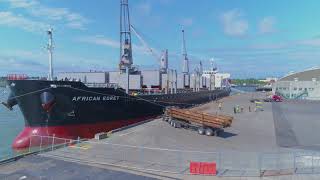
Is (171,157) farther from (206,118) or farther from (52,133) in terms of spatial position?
(52,133)

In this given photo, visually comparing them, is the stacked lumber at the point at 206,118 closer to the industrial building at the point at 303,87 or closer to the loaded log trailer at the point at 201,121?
the loaded log trailer at the point at 201,121

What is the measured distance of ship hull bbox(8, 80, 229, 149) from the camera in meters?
27.8

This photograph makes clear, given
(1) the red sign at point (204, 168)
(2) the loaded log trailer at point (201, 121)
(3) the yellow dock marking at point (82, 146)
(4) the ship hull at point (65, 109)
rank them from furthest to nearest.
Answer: (4) the ship hull at point (65, 109) → (2) the loaded log trailer at point (201, 121) → (3) the yellow dock marking at point (82, 146) → (1) the red sign at point (204, 168)

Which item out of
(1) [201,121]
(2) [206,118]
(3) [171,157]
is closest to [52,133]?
(1) [201,121]

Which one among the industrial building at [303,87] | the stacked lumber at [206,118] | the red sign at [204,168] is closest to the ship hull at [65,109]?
the stacked lumber at [206,118]

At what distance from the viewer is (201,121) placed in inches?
991

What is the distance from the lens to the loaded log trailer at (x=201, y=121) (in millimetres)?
24312

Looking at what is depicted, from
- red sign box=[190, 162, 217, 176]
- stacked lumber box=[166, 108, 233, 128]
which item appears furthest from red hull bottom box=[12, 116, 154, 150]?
red sign box=[190, 162, 217, 176]

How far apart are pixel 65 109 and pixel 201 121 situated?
11.0 metres

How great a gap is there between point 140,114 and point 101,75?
1248cm

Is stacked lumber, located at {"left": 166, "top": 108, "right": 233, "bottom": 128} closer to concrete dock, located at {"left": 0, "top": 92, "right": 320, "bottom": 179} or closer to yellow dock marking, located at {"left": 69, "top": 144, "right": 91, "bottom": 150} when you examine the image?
concrete dock, located at {"left": 0, "top": 92, "right": 320, "bottom": 179}

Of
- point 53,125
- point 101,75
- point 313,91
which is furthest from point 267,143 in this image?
point 313,91

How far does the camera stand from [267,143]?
22422mm

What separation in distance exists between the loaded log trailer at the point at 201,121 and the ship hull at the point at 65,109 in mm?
6656
